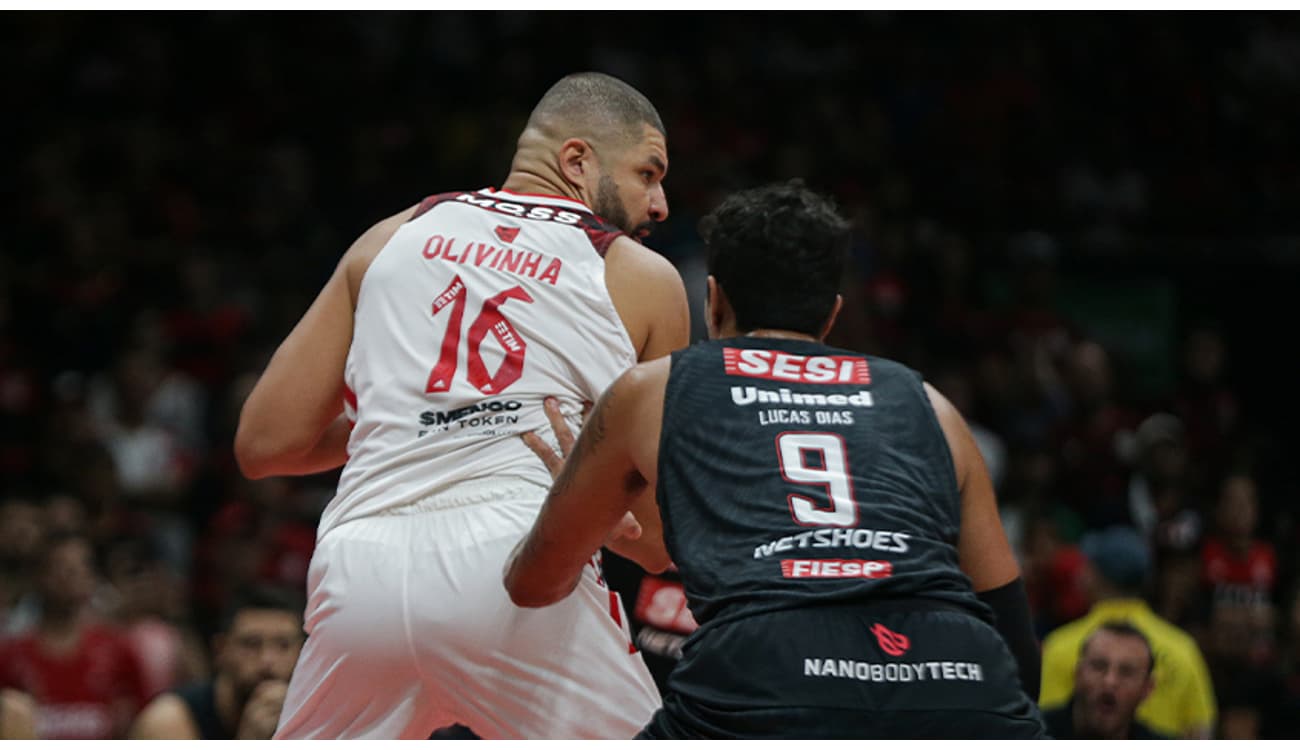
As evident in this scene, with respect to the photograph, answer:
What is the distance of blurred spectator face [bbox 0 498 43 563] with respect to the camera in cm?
944

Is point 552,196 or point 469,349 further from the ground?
point 552,196

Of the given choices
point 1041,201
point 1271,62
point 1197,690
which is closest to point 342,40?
point 1041,201

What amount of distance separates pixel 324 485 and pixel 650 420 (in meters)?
7.75

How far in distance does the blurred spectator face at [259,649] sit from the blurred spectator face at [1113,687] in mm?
3346

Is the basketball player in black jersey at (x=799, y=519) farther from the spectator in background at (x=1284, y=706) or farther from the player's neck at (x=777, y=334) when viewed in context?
the spectator in background at (x=1284, y=706)

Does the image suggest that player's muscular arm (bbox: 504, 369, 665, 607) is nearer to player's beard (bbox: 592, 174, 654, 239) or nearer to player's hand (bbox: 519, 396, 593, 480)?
player's hand (bbox: 519, 396, 593, 480)

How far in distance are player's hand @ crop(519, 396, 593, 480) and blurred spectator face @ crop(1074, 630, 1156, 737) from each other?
399 centimetres

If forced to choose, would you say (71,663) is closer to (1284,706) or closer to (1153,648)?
(1153,648)

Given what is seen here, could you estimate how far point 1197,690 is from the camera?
314 inches

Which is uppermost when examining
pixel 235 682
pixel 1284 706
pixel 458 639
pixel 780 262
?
pixel 780 262

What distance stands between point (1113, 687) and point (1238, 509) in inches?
139

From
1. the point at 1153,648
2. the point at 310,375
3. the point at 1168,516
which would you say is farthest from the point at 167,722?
the point at 1168,516

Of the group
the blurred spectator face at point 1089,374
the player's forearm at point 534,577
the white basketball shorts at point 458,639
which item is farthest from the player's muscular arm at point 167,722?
the blurred spectator face at point 1089,374

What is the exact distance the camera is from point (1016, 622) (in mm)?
3266
